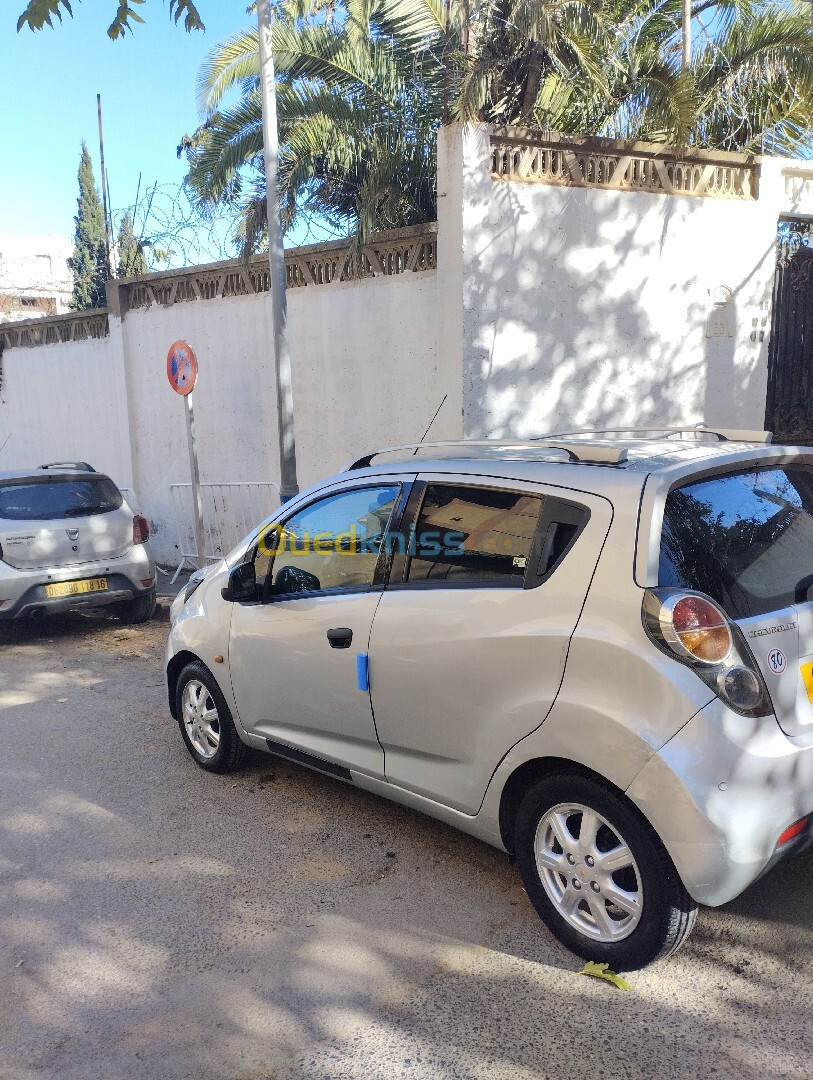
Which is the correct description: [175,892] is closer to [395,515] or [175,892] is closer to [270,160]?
[395,515]

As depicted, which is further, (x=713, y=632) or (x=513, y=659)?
(x=513, y=659)

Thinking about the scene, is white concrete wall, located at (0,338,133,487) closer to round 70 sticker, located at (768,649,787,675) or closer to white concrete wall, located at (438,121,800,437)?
white concrete wall, located at (438,121,800,437)

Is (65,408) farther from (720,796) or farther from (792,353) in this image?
(720,796)

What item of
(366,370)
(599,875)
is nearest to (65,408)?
(366,370)

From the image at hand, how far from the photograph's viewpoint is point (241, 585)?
4.50 meters

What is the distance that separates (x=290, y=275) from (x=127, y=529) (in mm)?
3289

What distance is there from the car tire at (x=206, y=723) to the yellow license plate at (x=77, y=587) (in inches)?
122

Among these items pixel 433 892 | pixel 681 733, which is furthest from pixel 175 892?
pixel 681 733

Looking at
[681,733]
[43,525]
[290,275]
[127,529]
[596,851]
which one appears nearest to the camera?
[681,733]

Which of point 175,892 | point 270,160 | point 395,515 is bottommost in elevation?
point 175,892

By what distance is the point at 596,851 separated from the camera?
3.05 metres

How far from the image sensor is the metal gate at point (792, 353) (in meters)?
9.05

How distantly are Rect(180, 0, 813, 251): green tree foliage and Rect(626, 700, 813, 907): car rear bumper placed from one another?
6954 millimetres

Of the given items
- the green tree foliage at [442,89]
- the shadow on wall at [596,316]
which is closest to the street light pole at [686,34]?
the green tree foliage at [442,89]
